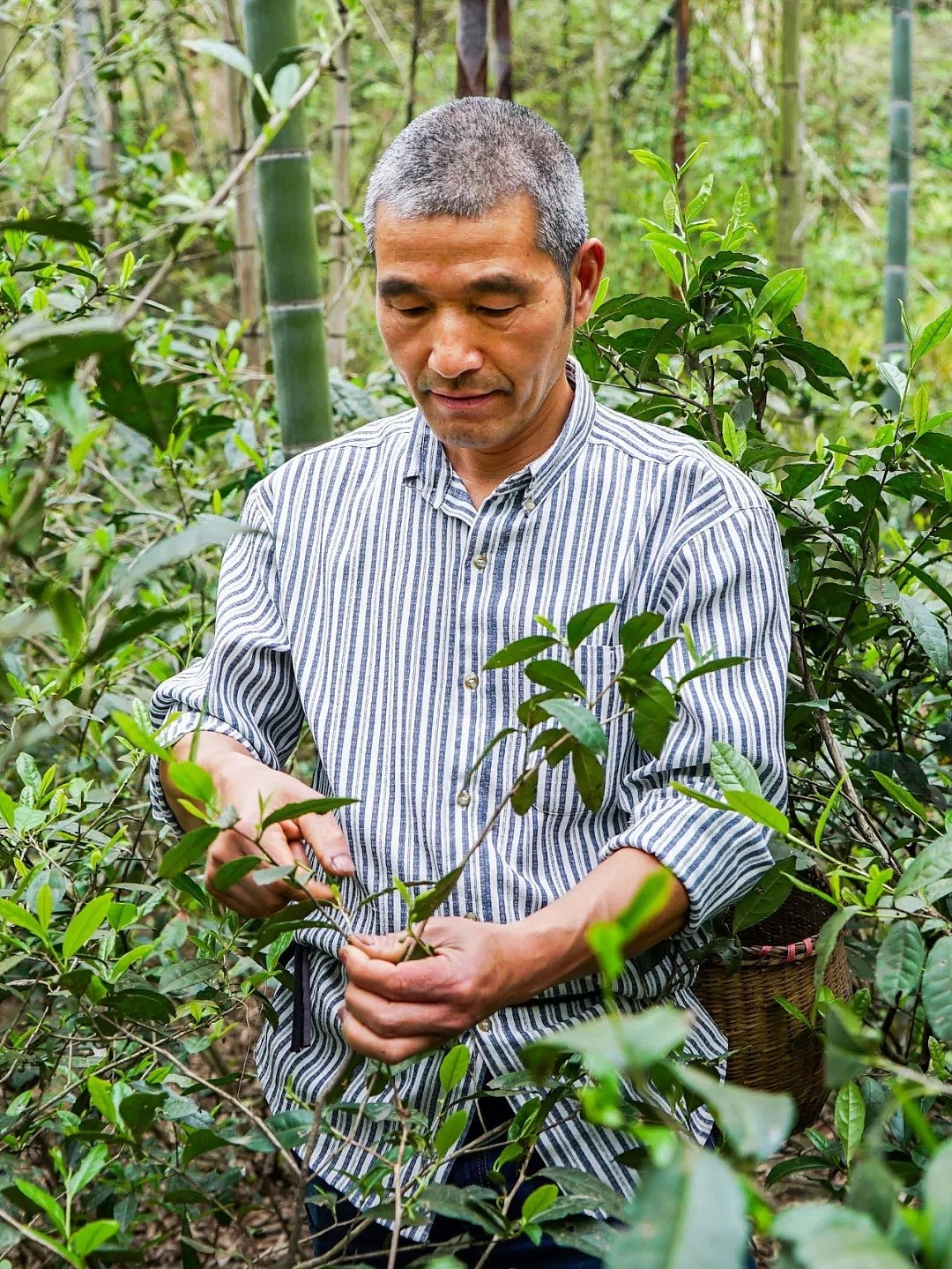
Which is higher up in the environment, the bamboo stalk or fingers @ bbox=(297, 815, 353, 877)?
the bamboo stalk

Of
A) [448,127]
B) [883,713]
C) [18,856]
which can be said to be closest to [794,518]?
[883,713]

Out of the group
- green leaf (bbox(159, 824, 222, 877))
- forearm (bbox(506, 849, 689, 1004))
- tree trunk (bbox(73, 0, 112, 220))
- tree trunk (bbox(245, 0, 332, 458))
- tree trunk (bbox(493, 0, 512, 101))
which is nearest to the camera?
green leaf (bbox(159, 824, 222, 877))

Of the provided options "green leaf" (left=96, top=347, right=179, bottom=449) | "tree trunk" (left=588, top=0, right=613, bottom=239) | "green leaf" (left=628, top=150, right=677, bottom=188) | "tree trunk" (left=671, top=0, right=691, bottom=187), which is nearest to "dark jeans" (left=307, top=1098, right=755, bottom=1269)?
"green leaf" (left=96, top=347, right=179, bottom=449)

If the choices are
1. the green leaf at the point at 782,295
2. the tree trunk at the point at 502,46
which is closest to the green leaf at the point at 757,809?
the green leaf at the point at 782,295

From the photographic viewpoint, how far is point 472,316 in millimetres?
1424

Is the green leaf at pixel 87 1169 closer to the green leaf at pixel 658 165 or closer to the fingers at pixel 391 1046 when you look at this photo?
the fingers at pixel 391 1046

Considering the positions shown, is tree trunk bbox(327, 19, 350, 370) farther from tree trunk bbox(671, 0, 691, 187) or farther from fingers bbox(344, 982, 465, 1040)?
fingers bbox(344, 982, 465, 1040)

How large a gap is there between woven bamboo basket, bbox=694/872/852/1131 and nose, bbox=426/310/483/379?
749 mm

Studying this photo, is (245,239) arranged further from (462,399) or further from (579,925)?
(579,925)

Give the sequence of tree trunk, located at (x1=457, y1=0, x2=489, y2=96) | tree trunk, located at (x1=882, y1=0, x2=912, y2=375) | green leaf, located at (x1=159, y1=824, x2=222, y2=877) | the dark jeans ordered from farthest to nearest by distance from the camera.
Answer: tree trunk, located at (x1=882, y1=0, x2=912, y2=375)
tree trunk, located at (x1=457, y1=0, x2=489, y2=96)
the dark jeans
green leaf, located at (x1=159, y1=824, x2=222, y2=877)

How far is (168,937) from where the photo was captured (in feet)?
5.92

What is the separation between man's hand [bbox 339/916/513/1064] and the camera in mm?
1198

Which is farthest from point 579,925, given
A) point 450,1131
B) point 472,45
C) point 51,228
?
point 472,45

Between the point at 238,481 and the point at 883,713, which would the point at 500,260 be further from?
the point at 238,481
